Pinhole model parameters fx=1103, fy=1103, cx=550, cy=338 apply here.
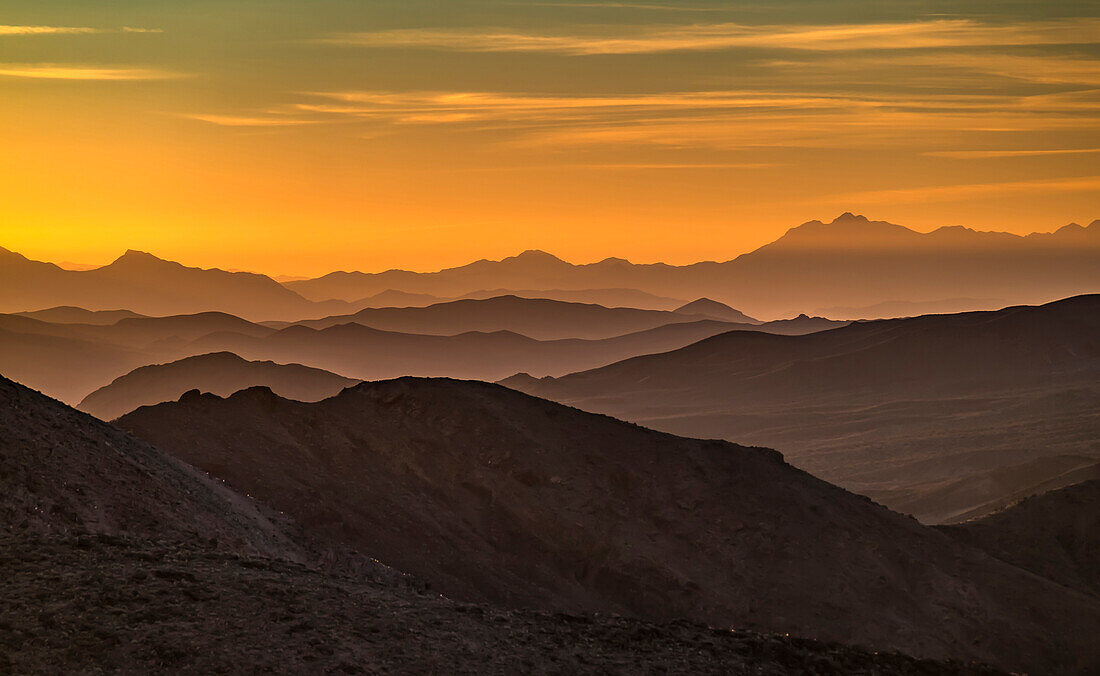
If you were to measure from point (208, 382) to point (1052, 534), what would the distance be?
377 ft

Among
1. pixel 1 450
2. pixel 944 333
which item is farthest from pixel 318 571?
pixel 944 333

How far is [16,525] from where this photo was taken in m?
20.7

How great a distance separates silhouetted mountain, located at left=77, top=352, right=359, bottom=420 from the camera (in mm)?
138125

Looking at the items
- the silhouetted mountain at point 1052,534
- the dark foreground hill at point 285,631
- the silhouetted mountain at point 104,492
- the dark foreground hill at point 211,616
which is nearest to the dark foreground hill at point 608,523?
the silhouetted mountain at point 104,492

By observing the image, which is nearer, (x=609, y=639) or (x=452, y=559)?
(x=609, y=639)

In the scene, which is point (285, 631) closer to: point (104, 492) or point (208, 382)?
point (104, 492)

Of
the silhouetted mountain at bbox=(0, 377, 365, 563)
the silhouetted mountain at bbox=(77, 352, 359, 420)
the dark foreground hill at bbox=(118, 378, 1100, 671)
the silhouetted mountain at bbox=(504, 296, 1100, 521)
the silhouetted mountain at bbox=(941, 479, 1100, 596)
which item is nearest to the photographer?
the silhouetted mountain at bbox=(0, 377, 365, 563)

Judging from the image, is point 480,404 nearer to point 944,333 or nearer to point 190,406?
point 190,406

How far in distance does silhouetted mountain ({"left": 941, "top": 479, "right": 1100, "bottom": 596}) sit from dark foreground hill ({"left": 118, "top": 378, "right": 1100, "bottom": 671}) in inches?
175

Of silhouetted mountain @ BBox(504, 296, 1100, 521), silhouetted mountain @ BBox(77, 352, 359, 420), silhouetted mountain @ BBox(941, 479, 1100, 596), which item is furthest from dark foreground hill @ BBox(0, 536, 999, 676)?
silhouetted mountain @ BBox(77, 352, 359, 420)

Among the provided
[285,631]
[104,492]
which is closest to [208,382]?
[104,492]

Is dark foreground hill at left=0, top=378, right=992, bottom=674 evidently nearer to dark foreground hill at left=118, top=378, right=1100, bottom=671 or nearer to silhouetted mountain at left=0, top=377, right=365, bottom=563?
silhouetted mountain at left=0, top=377, right=365, bottom=563

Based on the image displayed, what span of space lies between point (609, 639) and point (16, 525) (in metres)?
11.3

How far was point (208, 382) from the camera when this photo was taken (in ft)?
466
